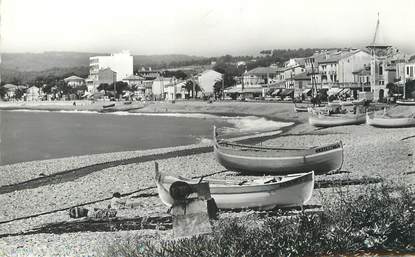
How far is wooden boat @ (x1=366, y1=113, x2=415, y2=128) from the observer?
884 cm

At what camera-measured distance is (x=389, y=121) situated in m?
9.02

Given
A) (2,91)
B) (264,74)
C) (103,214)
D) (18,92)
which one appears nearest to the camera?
(103,214)

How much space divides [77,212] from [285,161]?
2.60 m

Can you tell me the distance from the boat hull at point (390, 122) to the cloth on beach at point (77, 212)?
14.5 ft

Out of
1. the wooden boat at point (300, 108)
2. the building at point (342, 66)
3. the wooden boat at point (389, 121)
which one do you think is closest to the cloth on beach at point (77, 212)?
the building at point (342, 66)

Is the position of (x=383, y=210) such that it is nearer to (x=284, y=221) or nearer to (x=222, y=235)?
(x=284, y=221)

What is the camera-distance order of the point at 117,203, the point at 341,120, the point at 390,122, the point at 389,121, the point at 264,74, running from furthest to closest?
the point at 264,74, the point at 341,120, the point at 389,121, the point at 390,122, the point at 117,203

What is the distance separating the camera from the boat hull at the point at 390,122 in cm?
883

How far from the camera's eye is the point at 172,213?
6.71 m

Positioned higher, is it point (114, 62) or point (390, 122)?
point (114, 62)

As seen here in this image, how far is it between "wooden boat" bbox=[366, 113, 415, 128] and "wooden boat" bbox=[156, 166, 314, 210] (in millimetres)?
2414

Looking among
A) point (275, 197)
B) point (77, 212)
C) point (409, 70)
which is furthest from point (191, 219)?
point (409, 70)

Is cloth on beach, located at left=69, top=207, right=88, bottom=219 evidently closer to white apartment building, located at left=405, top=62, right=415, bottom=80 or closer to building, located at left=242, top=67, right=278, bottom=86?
building, located at left=242, top=67, right=278, bottom=86

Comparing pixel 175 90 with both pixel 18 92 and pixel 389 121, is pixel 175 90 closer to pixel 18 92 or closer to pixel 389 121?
pixel 18 92
